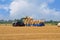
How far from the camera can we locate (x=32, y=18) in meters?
65.7

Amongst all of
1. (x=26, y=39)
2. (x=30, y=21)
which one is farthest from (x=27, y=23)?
(x=26, y=39)

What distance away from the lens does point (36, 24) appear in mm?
62688

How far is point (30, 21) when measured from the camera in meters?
63.8

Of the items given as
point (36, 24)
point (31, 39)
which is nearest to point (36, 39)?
point (31, 39)

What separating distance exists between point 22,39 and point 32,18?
45535 millimetres

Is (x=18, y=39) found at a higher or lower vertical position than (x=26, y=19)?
lower

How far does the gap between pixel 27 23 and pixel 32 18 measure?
257cm

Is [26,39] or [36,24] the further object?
[36,24]

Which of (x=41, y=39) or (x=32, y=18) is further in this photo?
(x=32, y=18)

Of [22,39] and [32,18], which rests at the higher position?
[32,18]

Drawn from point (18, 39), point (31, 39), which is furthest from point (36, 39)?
point (18, 39)

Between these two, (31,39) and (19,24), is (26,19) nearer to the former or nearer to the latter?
(19,24)

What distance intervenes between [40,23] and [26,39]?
145ft

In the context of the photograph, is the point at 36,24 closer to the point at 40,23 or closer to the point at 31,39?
the point at 40,23
